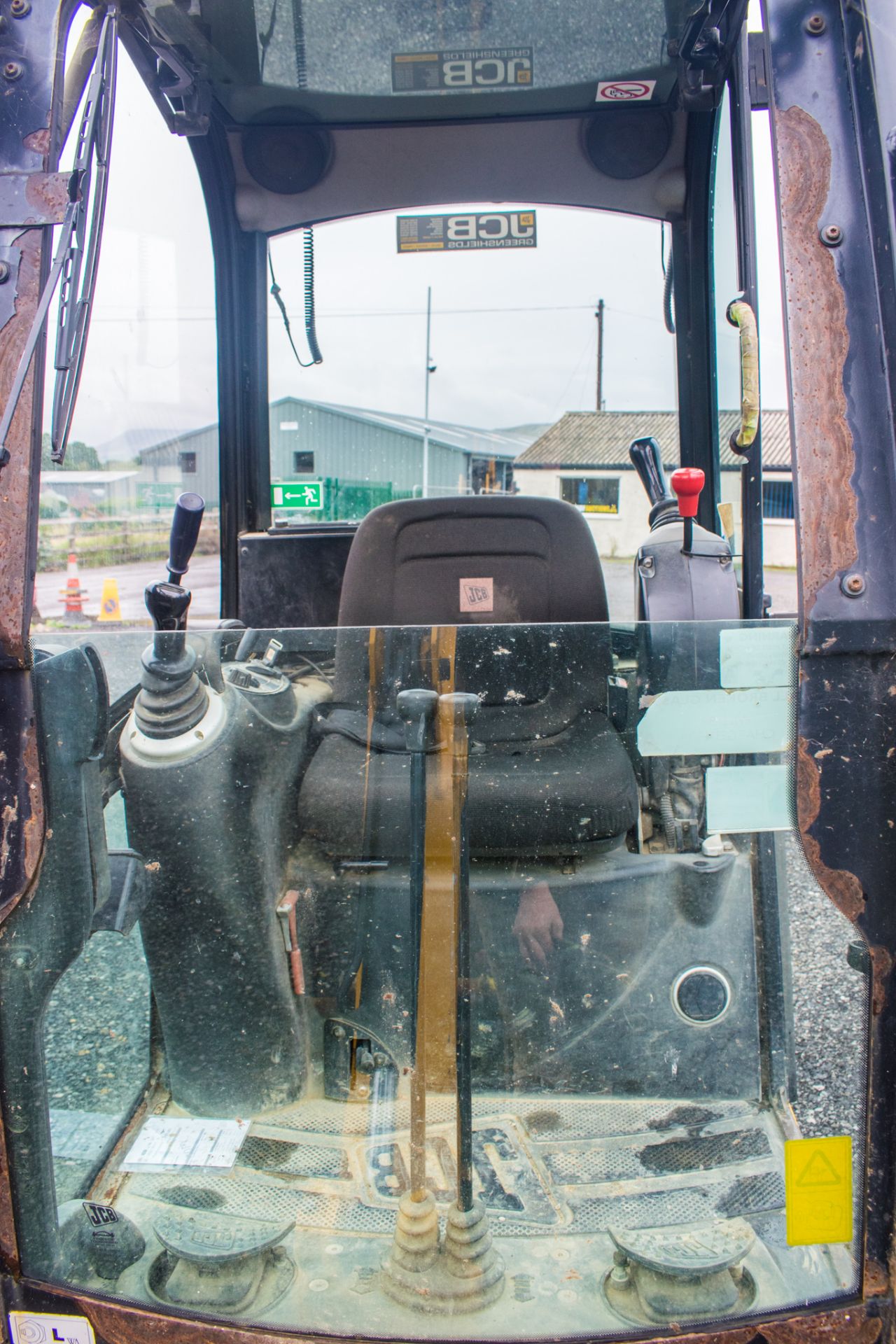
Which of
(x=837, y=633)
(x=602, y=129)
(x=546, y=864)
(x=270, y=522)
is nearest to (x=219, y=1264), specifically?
(x=546, y=864)

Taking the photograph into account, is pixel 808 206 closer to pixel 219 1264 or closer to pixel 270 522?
pixel 219 1264

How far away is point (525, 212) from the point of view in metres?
2.56

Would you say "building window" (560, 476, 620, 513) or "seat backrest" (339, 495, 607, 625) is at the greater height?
"building window" (560, 476, 620, 513)

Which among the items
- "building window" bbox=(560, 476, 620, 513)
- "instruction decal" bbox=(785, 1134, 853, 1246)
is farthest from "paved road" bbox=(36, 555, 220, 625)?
"instruction decal" bbox=(785, 1134, 853, 1246)

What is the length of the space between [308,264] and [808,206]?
196cm

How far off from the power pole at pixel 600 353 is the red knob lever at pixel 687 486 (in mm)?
989

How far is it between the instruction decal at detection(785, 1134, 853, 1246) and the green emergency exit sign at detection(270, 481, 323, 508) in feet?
7.67

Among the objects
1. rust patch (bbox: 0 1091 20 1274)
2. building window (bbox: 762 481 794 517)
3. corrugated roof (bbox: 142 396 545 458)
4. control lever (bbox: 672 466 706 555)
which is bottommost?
rust patch (bbox: 0 1091 20 1274)

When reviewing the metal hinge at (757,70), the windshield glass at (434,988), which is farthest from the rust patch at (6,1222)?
the metal hinge at (757,70)

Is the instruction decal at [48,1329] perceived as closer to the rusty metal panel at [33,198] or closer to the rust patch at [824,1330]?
the rust patch at [824,1330]

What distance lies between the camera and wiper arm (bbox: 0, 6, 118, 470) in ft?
4.10

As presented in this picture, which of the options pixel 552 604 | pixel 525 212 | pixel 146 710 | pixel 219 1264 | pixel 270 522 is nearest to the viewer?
pixel 219 1264

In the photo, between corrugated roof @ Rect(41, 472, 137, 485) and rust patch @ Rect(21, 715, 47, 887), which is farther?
corrugated roof @ Rect(41, 472, 137, 485)

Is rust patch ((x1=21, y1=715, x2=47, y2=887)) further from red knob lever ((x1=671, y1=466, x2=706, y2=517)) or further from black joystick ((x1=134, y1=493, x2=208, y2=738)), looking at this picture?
red knob lever ((x1=671, y1=466, x2=706, y2=517))
